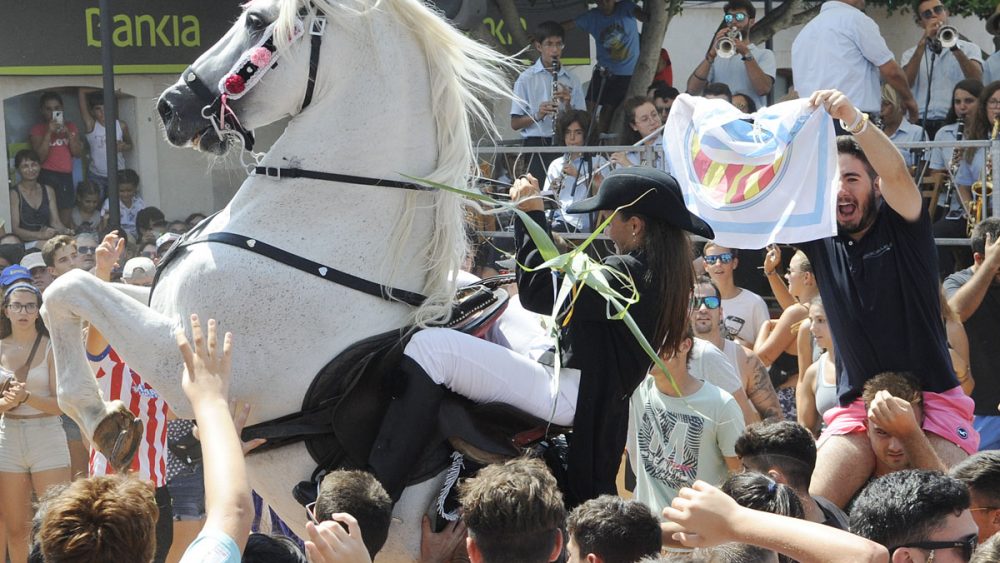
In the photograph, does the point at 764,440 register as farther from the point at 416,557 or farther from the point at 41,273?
the point at 41,273

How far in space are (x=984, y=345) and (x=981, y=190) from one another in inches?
54.5

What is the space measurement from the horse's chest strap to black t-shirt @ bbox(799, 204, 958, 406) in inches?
63.0

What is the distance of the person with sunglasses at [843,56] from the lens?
8.52m

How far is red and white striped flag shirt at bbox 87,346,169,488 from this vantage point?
21.0 ft

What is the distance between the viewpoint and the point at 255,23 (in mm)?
4094

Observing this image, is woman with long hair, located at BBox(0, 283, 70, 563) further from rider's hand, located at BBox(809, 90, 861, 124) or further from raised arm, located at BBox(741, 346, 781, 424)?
rider's hand, located at BBox(809, 90, 861, 124)

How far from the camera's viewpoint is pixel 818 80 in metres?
8.62

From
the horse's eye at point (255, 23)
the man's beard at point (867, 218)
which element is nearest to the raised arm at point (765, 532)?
the man's beard at point (867, 218)

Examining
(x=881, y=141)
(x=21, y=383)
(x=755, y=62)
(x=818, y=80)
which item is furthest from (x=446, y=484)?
(x=755, y=62)

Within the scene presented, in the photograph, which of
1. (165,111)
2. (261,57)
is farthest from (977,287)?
(165,111)

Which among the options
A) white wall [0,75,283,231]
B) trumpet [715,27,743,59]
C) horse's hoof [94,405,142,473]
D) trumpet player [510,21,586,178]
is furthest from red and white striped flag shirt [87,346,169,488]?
white wall [0,75,283,231]

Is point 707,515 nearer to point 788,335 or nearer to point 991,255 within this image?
point 991,255

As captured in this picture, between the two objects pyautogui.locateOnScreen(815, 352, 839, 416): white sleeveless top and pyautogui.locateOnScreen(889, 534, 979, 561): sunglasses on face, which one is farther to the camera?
pyautogui.locateOnScreen(815, 352, 839, 416): white sleeveless top

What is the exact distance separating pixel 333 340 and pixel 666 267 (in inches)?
43.8
